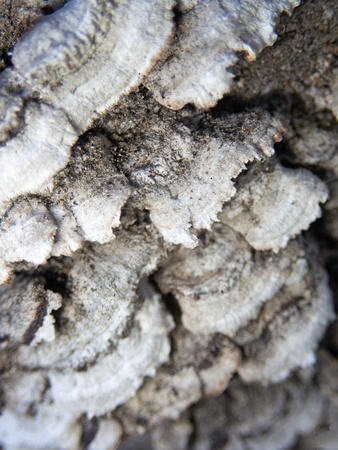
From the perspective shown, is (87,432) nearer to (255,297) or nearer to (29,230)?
(255,297)

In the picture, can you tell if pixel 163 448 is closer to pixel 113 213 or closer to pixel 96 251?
pixel 96 251

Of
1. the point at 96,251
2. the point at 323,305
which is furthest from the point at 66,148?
the point at 323,305

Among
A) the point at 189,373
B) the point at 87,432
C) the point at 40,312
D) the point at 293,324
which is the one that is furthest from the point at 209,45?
the point at 87,432

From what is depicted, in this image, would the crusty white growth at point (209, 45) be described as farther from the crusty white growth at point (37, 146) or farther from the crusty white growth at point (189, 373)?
the crusty white growth at point (189, 373)

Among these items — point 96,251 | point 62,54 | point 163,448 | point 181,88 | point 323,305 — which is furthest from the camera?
point 163,448

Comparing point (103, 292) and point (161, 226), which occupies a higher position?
point (161, 226)

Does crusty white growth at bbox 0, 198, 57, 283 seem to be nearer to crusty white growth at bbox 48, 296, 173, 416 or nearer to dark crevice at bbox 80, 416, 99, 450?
crusty white growth at bbox 48, 296, 173, 416

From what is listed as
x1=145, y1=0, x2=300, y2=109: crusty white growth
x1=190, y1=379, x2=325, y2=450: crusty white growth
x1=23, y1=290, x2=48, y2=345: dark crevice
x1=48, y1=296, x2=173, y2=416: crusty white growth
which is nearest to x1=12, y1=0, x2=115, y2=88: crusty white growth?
x1=145, y1=0, x2=300, y2=109: crusty white growth
